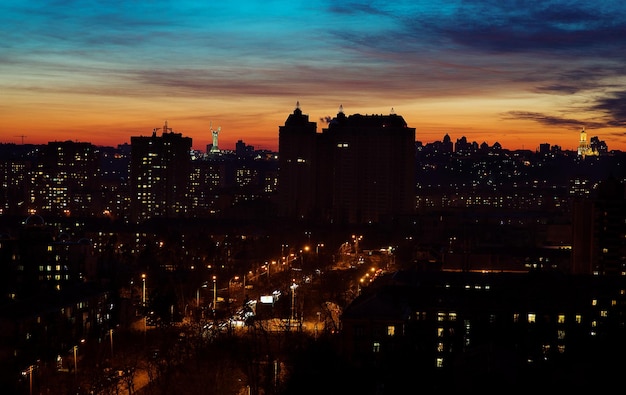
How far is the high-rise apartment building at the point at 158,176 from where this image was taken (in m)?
43.2

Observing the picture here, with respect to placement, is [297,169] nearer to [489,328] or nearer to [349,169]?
[349,169]

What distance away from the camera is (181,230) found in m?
32.7

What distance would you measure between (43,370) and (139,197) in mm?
31752

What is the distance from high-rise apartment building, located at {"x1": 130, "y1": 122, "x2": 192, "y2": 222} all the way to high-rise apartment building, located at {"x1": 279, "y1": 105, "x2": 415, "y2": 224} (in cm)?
523

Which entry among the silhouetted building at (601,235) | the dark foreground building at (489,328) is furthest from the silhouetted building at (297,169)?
the dark foreground building at (489,328)

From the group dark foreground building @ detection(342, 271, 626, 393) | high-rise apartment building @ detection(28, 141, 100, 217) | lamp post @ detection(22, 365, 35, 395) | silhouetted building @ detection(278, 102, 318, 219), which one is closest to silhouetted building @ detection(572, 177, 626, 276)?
dark foreground building @ detection(342, 271, 626, 393)

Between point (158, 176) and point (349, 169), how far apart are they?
8788mm

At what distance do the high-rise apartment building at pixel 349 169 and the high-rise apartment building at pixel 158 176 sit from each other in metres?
5.23

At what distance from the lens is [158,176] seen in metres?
43.7

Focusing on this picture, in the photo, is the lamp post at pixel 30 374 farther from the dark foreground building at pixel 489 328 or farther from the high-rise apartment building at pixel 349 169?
the high-rise apartment building at pixel 349 169

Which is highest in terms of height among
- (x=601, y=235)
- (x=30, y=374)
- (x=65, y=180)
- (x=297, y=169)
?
(x=297, y=169)

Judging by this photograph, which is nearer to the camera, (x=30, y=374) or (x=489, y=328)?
(x=30, y=374)

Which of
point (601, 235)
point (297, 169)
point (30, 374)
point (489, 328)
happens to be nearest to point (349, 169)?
point (297, 169)

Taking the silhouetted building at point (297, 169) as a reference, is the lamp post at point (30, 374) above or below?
below
